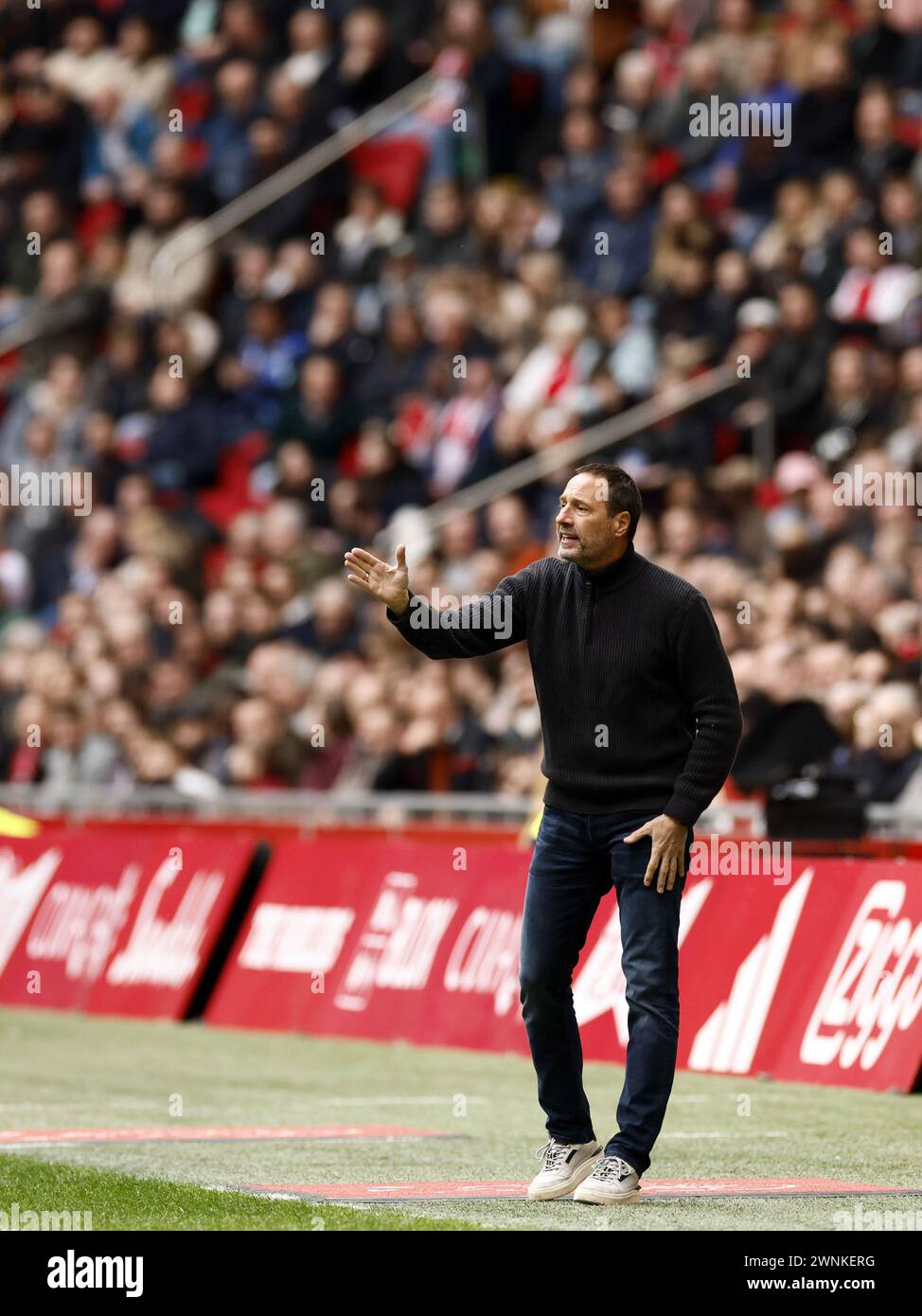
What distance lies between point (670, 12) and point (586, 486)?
44.9 feet

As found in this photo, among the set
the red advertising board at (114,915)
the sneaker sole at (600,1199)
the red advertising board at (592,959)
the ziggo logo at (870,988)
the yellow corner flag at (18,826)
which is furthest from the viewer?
the yellow corner flag at (18,826)

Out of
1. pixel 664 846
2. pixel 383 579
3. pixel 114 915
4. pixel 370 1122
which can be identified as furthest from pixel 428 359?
pixel 664 846

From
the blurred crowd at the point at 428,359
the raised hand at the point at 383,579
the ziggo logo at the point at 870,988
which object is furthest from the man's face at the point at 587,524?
the blurred crowd at the point at 428,359

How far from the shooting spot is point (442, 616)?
8.94 metres

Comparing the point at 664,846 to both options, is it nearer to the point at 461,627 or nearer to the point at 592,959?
the point at 461,627

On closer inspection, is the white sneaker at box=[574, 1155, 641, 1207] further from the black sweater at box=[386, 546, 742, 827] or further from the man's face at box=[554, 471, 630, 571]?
the man's face at box=[554, 471, 630, 571]

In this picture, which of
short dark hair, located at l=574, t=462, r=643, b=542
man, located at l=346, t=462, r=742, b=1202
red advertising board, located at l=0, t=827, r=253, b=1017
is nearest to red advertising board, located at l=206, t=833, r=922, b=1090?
red advertising board, located at l=0, t=827, r=253, b=1017

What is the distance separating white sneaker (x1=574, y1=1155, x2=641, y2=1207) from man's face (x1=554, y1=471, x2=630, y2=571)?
1.93 m

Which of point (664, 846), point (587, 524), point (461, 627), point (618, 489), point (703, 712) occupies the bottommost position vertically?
point (664, 846)

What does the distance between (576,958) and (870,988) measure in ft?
13.9

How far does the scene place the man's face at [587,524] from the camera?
28.9ft

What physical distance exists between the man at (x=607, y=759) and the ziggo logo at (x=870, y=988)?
3935 mm

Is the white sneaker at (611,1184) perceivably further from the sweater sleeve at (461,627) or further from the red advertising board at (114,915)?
the red advertising board at (114,915)

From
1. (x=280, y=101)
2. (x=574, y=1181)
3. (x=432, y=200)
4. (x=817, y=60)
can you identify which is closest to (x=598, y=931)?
(x=574, y=1181)
